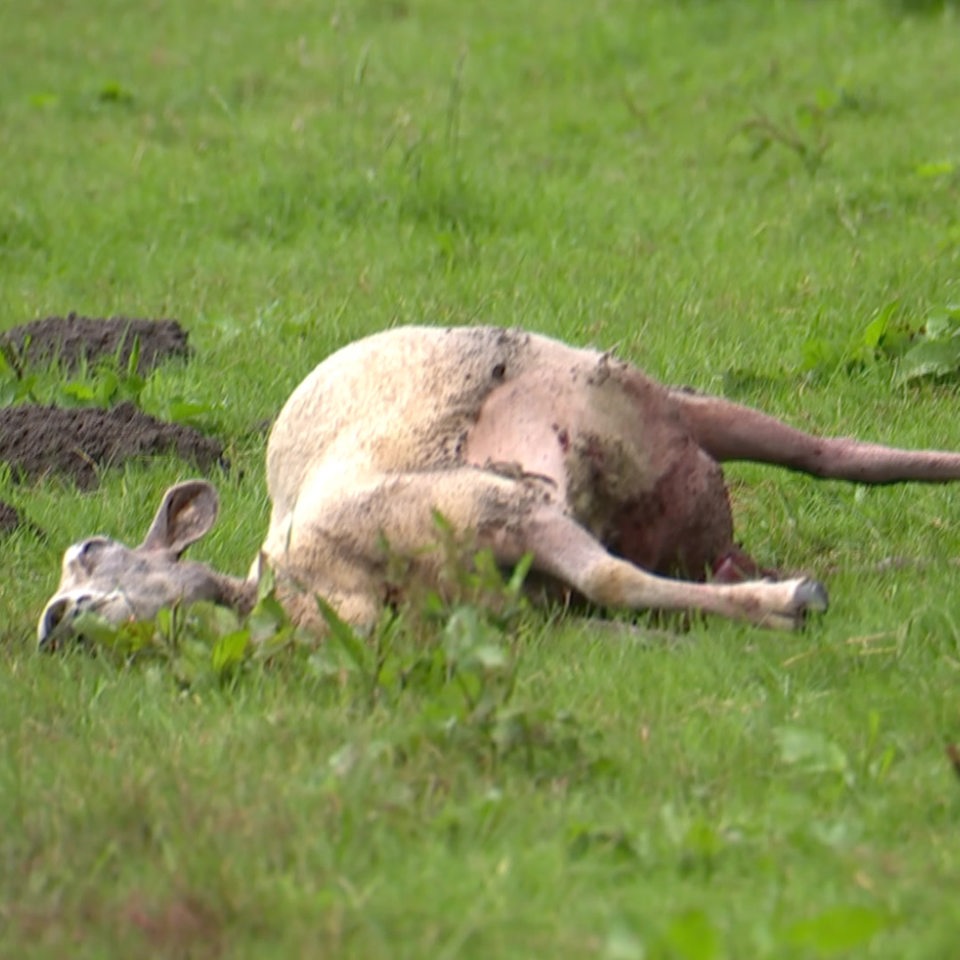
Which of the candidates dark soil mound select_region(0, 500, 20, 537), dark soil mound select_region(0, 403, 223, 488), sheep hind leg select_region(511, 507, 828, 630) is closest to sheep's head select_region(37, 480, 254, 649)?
sheep hind leg select_region(511, 507, 828, 630)

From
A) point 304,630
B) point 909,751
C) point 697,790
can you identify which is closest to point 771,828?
point 697,790

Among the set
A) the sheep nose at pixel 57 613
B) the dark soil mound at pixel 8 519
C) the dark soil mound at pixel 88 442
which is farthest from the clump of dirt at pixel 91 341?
the sheep nose at pixel 57 613

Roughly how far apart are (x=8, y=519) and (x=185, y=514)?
1017 mm

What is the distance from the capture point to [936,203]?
9742 millimetres

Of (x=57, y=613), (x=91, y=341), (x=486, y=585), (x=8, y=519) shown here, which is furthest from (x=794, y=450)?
(x=91, y=341)

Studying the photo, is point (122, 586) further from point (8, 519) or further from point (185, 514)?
point (8, 519)

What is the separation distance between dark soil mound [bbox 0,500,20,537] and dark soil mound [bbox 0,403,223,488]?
20.7 inches

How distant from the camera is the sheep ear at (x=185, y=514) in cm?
569

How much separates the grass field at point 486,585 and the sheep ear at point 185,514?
0.41 meters

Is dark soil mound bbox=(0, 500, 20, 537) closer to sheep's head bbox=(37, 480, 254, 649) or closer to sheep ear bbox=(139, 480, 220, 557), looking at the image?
sheep ear bbox=(139, 480, 220, 557)

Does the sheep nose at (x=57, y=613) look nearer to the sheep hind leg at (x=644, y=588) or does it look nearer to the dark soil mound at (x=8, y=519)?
the sheep hind leg at (x=644, y=588)

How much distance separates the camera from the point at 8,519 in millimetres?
6586

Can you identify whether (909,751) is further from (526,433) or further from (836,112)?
(836,112)

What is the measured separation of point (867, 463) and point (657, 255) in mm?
3475
